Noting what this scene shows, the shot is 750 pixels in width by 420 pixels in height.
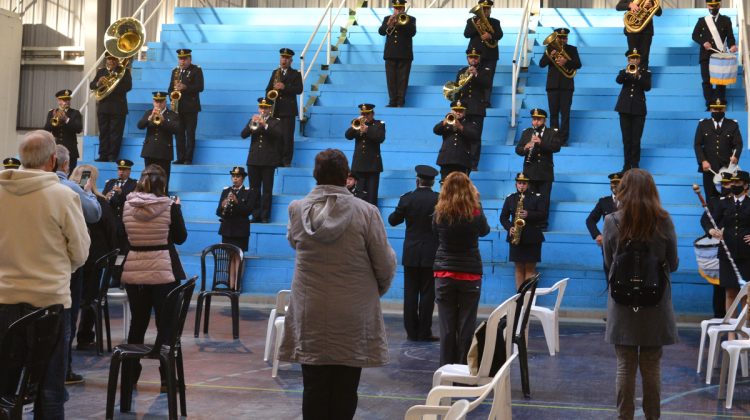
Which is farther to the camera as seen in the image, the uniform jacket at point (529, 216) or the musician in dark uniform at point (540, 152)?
the musician in dark uniform at point (540, 152)

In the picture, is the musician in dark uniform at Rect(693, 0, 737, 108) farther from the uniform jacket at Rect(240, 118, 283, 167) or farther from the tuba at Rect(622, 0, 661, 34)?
the uniform jacket at Rect(240, 118, 283, 167)

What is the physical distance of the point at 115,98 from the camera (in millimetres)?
16656

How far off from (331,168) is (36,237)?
153cm

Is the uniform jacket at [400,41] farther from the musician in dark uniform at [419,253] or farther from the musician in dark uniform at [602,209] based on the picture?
the musician in dark uniform at [419,253]

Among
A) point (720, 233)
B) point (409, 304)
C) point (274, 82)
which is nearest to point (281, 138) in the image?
point (274, 82)

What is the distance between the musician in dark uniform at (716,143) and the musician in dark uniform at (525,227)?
8.31 ft

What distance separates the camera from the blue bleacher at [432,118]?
14094mm

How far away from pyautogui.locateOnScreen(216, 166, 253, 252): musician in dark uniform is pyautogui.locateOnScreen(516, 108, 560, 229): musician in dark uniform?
3.73 metres

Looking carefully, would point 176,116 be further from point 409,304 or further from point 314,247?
point 314,247

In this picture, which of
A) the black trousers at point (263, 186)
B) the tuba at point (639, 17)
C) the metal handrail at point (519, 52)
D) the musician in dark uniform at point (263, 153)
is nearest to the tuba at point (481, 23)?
the metal handrail at point (519, 52)

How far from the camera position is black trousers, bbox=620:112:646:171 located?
48.5ft

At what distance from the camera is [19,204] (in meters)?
5.22

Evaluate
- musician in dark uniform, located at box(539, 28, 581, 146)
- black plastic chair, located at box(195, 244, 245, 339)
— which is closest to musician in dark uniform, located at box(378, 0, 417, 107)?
musician in dark uniform, located at box(539, 28, 581, 146)

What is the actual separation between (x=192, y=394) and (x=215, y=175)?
881cm
